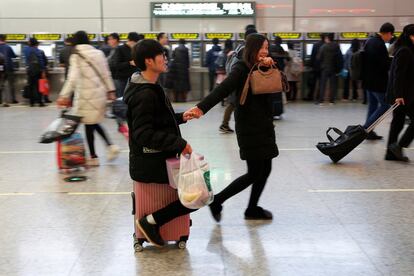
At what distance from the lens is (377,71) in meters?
7.72

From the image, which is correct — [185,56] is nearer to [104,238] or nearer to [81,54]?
[81,54]

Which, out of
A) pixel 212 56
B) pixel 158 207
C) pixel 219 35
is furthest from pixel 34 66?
pixel 158 207

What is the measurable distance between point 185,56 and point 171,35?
98cm

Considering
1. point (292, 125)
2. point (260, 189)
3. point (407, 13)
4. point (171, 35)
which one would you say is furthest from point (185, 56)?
point (260, 189)

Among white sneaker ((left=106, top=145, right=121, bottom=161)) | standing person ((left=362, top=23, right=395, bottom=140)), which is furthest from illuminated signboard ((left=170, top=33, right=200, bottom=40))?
white sneaker ((left=106, top=145, right=121, bottom=161))

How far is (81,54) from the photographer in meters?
6.12

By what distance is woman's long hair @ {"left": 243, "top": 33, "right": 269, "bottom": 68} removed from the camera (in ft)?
13.4

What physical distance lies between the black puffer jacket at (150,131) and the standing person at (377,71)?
4.79 meters

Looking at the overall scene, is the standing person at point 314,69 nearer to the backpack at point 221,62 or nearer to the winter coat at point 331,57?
the winter coat at point 331,57

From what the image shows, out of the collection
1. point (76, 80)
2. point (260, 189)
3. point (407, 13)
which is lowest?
point (260, 189)

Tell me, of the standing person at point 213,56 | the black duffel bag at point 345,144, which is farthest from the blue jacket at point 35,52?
the black duffel bag at point 345,144

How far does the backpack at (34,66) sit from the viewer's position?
40.1 ft

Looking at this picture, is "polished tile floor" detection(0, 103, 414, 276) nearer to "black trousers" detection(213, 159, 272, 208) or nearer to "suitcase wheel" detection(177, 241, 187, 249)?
"suitcase wheel" detection(177, 241, 187, 249)

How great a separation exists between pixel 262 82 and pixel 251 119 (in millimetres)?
320
